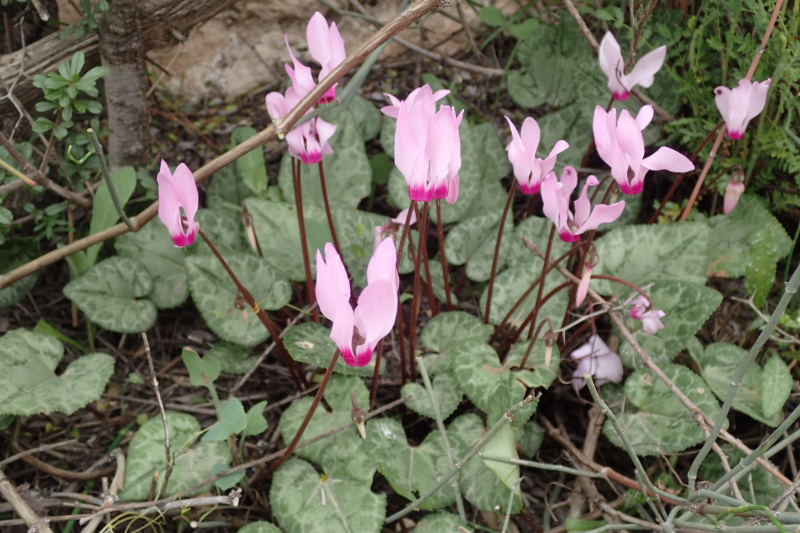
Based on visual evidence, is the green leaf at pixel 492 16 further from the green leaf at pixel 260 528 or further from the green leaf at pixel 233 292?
the green leaf at pixel 260 528

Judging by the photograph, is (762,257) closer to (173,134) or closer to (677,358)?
(677,358)

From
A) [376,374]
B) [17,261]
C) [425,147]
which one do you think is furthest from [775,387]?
[17,261]

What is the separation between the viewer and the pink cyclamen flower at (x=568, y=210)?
1.12 metres

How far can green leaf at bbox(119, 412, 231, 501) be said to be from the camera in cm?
129

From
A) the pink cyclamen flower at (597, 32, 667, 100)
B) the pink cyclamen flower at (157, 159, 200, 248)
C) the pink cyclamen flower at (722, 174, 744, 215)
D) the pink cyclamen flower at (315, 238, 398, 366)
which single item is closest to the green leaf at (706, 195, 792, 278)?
the pink cyclamen flower at (722, 174, 744, 215)

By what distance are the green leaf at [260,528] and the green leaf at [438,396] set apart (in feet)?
1.16

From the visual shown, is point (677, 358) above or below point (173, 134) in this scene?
below

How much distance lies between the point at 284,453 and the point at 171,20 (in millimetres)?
1101

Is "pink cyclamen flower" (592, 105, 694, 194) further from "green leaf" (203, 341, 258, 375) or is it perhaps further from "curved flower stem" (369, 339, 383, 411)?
"green leaf" (203, 341, 258, 375)

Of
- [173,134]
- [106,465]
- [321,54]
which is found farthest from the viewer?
[173,134]

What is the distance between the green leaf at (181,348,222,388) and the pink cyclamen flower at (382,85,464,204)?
23.4 inches

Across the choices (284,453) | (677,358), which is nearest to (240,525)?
(284,453)

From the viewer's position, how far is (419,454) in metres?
1.36

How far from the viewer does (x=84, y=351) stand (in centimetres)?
163
